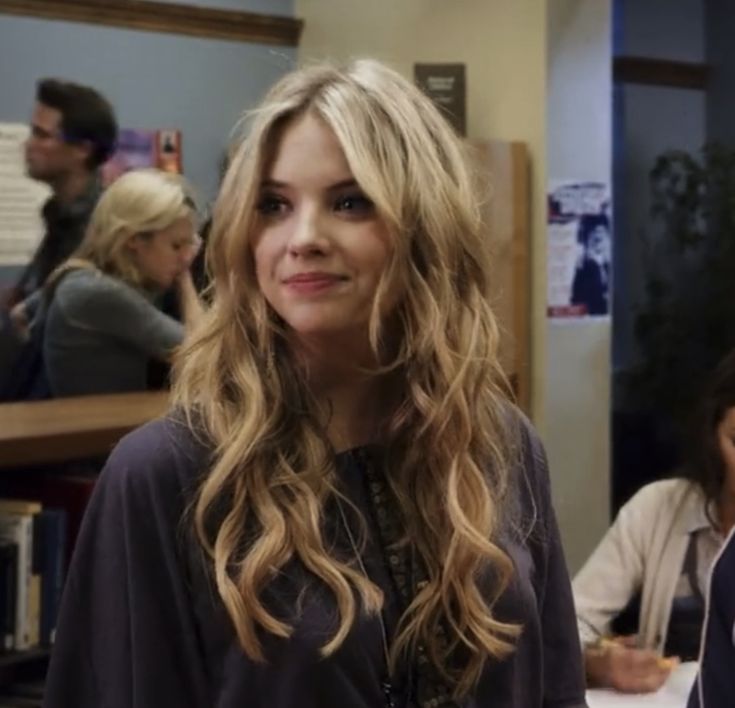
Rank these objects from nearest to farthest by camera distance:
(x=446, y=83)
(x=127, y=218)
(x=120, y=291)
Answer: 1. (x=120, y=291)
2. (x=127, y=218)
3. (x=446, y=83)

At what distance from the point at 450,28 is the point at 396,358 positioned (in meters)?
2.90

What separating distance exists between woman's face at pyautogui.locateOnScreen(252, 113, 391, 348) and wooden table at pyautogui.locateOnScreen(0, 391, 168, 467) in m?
0.94

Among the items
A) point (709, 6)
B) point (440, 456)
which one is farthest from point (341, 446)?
point (709, 6)

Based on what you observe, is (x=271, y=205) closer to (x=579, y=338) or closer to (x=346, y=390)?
(x=346, y=390)

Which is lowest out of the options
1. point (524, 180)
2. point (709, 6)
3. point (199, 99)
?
point (524, 180)

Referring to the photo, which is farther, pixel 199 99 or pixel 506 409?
pixel 199 99

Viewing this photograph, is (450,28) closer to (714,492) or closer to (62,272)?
(62,272)

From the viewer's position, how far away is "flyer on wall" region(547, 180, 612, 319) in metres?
3.81

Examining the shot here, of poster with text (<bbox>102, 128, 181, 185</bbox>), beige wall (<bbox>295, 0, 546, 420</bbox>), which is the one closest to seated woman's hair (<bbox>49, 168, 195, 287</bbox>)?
poster with text (<bbox>102, 128, 181, 185</bbox>)

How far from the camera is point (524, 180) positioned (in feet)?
12.3

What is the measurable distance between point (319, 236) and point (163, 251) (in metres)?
1.79

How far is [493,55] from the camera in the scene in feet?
12.7

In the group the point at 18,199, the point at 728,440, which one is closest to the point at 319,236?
the point at 728,440

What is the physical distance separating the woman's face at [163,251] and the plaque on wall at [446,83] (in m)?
1.09
